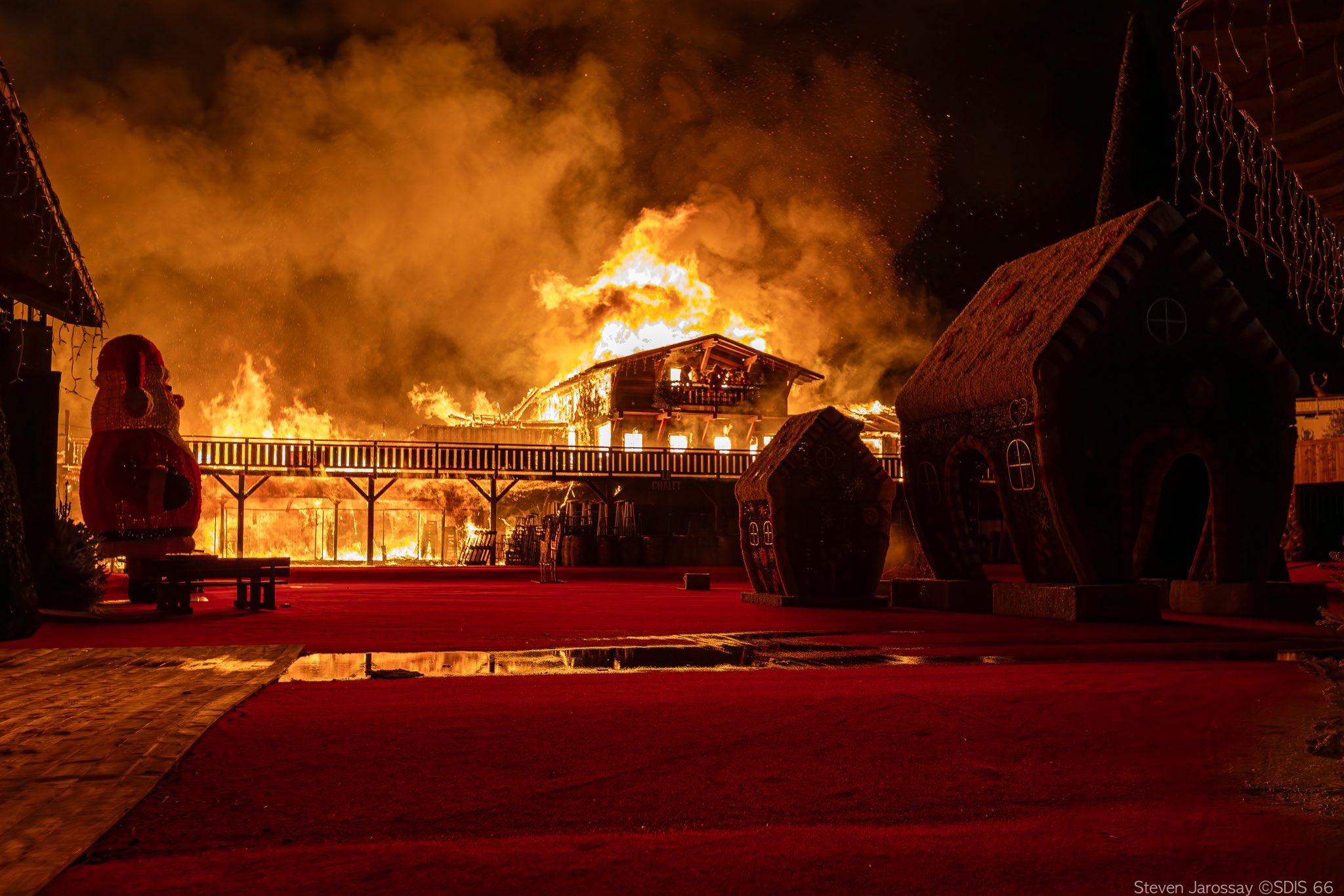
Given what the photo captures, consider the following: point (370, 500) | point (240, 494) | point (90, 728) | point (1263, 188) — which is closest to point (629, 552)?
point (370, 500)

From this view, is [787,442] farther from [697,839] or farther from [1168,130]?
[697,839]

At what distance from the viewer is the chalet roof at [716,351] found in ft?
144

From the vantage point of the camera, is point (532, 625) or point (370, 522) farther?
point (370, 522)

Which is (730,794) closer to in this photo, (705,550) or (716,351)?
(705,550)

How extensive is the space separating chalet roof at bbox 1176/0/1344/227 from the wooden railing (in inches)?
1269

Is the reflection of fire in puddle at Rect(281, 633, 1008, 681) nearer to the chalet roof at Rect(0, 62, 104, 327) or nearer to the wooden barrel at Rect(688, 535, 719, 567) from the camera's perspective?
the chalet roof at Rect(0, 62, 104, 327)

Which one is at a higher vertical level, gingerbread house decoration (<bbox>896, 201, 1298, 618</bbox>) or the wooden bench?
gingerbread house decoration (<bbox>896, 201, 1298, 618</bbox>)

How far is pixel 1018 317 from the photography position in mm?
16250

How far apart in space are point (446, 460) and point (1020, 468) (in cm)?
2581

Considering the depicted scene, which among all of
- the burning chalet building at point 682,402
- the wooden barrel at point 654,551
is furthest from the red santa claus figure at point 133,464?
the burning chalet building at point 682,402

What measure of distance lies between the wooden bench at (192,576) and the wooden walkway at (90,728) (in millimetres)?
5248

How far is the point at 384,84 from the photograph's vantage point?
6347 cm

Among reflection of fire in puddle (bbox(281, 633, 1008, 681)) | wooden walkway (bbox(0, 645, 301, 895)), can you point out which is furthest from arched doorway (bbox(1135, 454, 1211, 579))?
wooden walkway (bbox(0, 645, 301, 895))

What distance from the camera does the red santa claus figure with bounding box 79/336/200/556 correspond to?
17.8 metres
